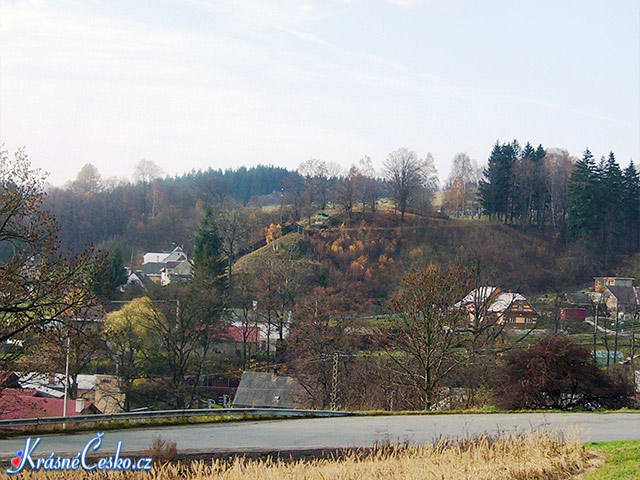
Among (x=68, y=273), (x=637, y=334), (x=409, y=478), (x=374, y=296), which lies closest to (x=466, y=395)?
(x=68, y=273)

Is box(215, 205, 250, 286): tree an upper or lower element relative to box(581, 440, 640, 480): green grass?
upper

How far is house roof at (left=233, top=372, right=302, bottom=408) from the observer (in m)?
33.1

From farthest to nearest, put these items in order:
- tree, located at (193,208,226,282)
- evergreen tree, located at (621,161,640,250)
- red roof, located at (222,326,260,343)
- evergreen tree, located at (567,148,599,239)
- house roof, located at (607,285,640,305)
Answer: evergreen tree, located at (621,161,640,250) < evergreen tree, located at (567,148,599,239) < house roof, located at (607,285,640,305) < tree, located at (193,208,226,282) < red roof, located at (222,326,260,343)

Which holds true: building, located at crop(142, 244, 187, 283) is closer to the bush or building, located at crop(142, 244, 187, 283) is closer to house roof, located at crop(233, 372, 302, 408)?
house roof, located at crop(233, 372, 302, 408)

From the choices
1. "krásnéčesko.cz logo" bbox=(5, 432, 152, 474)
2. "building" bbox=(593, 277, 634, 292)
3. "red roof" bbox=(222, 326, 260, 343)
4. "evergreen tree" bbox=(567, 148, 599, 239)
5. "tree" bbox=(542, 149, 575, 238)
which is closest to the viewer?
"krásnéčesko.cz logo" bbox=(5, 432, 152, 474)

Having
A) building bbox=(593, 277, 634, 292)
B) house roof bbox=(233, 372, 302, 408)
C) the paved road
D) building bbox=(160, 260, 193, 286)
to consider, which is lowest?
house roof bbox=(233, 372, 302, 408)

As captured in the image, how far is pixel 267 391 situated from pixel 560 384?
18.0 metres

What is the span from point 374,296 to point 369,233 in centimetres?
1280

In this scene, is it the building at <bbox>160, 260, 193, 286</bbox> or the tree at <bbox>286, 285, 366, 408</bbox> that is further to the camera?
the building at <bbox>160, 260, 193, 286</bbox>

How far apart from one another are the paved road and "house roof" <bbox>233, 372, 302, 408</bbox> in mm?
16332

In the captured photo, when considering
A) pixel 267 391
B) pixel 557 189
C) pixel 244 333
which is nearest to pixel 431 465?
pixel 267 391

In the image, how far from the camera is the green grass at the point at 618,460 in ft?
28.5

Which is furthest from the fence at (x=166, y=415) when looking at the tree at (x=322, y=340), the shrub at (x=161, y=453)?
the tree at (x=322, y=340)

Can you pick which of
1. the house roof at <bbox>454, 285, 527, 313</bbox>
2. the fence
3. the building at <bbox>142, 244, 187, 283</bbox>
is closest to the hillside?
the house roof at <bbox>454, 285, 527, 313</bbox>
